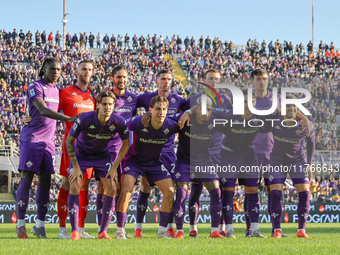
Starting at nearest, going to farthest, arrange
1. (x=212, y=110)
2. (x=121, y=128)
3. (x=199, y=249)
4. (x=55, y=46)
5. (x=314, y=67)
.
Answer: (x=199, y=249)
(x=121, y=128)
(x=212, y=110)
(x=55, y=46)
(x=314, y=67)

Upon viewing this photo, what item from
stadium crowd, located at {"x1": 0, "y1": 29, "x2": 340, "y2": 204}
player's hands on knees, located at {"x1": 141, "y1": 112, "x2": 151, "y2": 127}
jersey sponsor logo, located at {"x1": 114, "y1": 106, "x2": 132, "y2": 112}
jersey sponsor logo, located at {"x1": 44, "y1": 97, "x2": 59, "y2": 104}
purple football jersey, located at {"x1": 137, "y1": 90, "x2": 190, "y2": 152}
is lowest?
player's hands on knees, located at {"x1": 141, "y1": 112, "x2": 151, "y2": 127}

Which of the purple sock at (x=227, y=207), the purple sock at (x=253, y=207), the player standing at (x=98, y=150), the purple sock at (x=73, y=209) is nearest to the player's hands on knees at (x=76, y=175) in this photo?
the player standing at (x=98, y=150)

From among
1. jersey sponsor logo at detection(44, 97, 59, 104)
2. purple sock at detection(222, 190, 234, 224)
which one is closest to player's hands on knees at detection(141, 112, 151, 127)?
jersey sponsor logo at detection(44, 97, 59, 104)

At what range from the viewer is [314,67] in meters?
47.2

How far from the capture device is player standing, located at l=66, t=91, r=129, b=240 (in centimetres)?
895

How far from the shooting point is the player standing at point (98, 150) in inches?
352

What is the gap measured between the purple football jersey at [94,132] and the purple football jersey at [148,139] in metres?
0.22

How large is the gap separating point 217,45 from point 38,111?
4038 cm

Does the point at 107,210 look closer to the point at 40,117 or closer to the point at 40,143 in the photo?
the point at 40,143

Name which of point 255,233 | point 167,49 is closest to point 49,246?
point 255,233

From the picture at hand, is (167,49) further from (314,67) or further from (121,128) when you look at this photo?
(121,128)

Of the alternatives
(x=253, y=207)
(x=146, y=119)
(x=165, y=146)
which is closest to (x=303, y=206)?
(x=253, y=207)

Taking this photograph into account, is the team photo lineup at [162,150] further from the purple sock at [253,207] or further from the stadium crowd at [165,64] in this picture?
the stadium crowd at [165,64]

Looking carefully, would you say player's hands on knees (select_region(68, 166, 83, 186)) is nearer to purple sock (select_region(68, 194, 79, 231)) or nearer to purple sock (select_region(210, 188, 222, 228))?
Answer: purple sock (select_region(68, 194, 79, 231))
